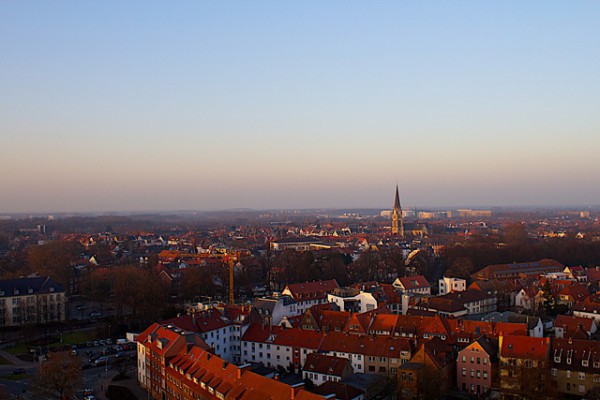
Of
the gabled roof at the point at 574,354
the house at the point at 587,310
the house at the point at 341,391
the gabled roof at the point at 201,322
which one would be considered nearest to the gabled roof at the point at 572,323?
the house at the point at 587,310

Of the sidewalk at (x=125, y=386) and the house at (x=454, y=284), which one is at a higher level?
the house at (x=454, y=284)

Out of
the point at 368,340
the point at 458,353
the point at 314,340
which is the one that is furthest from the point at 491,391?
the point at 314,340

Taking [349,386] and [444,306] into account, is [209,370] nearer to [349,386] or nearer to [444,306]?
[349,386]

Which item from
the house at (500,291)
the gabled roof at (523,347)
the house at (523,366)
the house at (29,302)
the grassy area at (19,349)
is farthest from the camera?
the house at (500,291)

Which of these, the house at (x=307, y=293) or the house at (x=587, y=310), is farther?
the house at (x=307, y=293)

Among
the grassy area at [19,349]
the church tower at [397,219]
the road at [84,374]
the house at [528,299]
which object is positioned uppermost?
the church tower at [397,219]

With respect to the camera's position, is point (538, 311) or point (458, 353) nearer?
point (458, 353)

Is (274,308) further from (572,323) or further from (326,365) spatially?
(572,323)

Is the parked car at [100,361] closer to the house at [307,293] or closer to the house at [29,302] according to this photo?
the house at [29,302]
